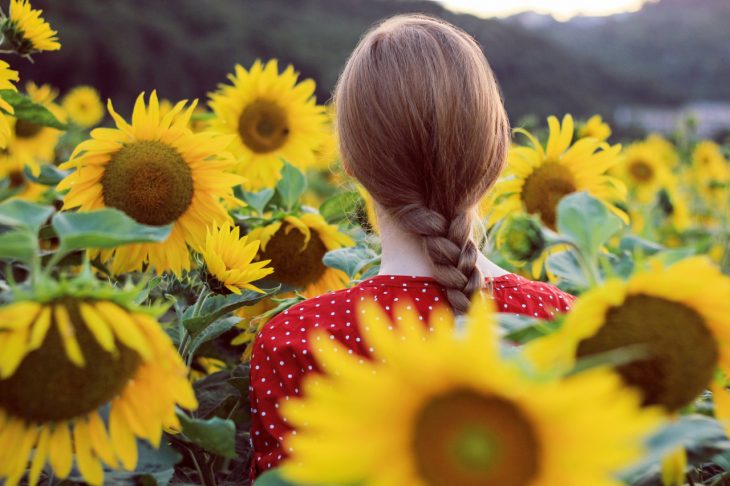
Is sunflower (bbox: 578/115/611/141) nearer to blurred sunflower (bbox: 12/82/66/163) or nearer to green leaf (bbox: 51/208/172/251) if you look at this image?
blurred sunflower (bbox: 12/82/66/163)

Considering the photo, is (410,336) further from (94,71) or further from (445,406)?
(94,71)

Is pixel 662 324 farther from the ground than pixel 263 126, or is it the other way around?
pixel 662 324

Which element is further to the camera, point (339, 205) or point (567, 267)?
point (339, 205)

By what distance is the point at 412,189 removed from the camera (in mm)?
1245

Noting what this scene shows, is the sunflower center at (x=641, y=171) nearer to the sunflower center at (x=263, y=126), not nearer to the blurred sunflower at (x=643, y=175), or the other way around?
the blurred sunflower at (x=643, y=175)

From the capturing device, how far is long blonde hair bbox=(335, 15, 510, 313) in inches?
48.2

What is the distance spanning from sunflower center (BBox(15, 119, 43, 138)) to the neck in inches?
70.0

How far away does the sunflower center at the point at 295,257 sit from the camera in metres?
1.50

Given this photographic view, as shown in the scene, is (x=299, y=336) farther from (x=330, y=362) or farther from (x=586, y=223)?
(x=330, y=362)

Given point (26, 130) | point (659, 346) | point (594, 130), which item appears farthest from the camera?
point (26, 130)

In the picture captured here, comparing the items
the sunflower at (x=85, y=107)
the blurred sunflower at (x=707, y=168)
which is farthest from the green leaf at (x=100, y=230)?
the sunflower at (x=85, y=107)

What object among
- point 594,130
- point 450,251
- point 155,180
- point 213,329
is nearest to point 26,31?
point 155,180

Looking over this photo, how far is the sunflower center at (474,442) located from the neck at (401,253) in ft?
2.27

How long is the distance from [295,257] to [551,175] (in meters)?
0.59
